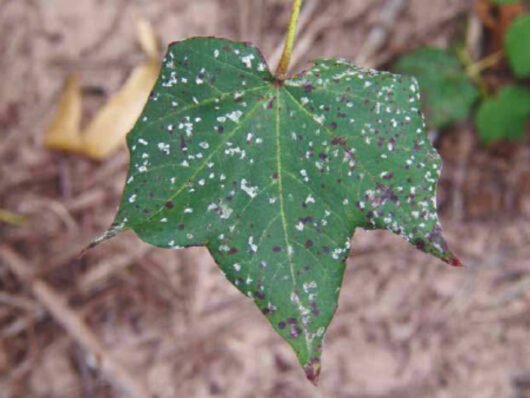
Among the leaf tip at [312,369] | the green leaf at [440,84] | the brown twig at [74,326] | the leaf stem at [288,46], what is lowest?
the leaf tip at [312,369]

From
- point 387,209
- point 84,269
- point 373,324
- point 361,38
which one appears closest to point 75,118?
point 84,269

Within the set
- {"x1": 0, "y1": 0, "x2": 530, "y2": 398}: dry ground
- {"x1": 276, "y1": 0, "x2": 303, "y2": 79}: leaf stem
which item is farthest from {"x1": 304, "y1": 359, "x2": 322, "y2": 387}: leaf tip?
{"x1": 0, "y1": 0, "x2": 530, "y2": 398}: dry ground

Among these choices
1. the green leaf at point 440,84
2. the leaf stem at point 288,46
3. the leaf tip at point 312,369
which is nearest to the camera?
the leaf tip at point 312,369

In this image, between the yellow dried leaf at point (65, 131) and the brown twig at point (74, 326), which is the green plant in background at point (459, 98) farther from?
the brown twig at point (74, 326)

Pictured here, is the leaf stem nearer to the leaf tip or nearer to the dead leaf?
the leaf tip

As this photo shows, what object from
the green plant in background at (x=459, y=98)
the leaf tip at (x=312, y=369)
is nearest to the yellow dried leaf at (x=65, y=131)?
the green plant in background at (x=459, y=98)

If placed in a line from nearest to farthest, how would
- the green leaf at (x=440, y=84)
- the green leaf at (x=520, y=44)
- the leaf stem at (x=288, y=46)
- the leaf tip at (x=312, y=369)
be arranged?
the leaf tip at (x=312, y=369)
the leaf stem at (x=288, y=46)
the green leaf at (x=520, y=44)
the green leaf at (x=440, y=84)
